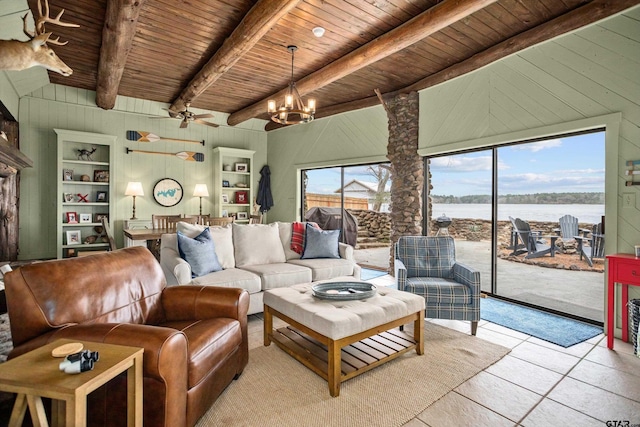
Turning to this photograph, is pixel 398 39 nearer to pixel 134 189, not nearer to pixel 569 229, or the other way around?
pixel 569 229

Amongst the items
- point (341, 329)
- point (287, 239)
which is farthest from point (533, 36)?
point (341, 329)

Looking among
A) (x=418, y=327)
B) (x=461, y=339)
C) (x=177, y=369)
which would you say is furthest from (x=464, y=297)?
(x=177, y=369)

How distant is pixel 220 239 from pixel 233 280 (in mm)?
678

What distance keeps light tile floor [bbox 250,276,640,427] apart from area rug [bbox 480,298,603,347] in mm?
168

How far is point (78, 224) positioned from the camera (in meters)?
5.69

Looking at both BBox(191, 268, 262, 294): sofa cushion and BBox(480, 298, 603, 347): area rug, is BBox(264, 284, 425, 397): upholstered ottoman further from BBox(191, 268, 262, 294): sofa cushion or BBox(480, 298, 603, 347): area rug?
BBox(480, 298, 603, 347): area rug

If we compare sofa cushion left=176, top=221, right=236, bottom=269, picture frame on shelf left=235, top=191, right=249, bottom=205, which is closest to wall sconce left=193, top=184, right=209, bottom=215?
picture frame on shelf left=235, top=191, right=249, bottom=205

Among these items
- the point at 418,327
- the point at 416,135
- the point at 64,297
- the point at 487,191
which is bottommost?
the point at 418,327

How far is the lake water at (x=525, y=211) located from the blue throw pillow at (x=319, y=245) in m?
1.97

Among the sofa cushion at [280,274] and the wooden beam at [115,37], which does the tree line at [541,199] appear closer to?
the sofa cushion at [280,274]

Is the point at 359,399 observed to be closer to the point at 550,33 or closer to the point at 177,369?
the point at 177,369

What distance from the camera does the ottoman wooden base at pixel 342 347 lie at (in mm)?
2174

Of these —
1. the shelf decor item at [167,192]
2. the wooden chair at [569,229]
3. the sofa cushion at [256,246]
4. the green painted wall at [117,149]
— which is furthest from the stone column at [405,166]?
the shelf decor item at [167,192]

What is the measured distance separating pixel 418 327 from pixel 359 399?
0.86 meters
